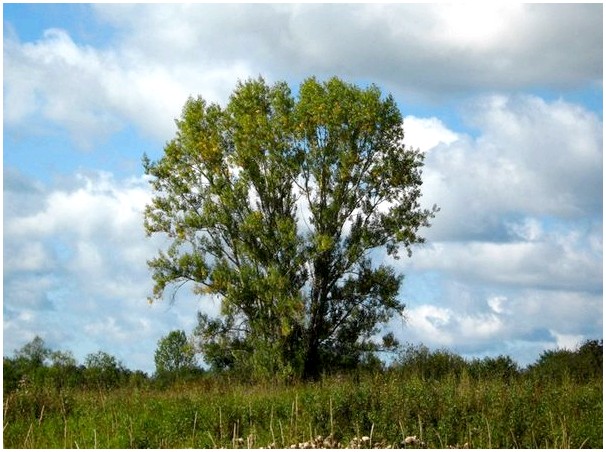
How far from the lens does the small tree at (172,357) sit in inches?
1080

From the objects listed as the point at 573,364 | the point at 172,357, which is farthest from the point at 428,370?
the point at 172,357

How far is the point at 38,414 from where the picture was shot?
16.3 metres

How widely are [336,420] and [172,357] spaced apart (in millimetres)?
18900

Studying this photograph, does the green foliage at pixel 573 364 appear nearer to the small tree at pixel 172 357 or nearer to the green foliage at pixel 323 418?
the green foliage at pixel 323 418

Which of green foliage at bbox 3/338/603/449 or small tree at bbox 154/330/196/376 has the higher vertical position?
small tree at bbox 154/330/196/376

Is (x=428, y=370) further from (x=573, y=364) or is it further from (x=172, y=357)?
(x=172, y=357)

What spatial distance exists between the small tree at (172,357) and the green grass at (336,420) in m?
10.8

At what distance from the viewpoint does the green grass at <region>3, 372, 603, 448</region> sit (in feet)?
40.4

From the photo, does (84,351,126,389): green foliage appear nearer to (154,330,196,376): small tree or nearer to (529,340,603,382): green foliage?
(154,330,196,376): small tree

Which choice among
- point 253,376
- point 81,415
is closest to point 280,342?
point 253,376

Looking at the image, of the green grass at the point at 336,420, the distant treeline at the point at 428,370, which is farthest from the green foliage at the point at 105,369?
the green grass at the point at 336,420

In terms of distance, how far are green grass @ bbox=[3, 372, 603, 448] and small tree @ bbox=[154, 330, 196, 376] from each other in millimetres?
10757

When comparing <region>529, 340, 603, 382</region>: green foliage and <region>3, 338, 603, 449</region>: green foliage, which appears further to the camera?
<region>529, 340, 603, 382</region>: green foliage

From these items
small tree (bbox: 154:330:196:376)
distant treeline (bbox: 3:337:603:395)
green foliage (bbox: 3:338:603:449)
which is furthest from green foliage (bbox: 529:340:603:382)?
small tree (bbox: 154:330:196:376)
